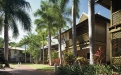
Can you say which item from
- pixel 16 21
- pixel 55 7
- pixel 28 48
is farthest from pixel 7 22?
pixel 28 48

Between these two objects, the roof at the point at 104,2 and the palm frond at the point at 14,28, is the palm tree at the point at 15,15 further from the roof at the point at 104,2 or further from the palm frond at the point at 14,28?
the roof at the point at 104,2

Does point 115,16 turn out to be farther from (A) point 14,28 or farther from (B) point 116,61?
(A) point 14,28

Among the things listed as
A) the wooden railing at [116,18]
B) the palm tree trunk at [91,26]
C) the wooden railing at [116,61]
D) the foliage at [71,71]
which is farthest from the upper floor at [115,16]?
the foliage at [71,71]

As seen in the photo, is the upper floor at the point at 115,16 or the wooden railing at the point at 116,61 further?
the wooden railing at the point at 116,61

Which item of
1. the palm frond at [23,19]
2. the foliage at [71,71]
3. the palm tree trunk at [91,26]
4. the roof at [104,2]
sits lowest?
the foliage at [71,71]

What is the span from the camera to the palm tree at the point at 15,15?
80.3ft

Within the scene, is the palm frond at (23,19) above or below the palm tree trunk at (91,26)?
above

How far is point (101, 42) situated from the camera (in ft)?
87.5

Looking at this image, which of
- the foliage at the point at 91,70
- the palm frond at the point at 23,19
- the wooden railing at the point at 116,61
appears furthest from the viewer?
the palm frond at the point at 23,19

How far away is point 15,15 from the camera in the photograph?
25625 millimetres

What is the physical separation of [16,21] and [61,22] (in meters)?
7.97

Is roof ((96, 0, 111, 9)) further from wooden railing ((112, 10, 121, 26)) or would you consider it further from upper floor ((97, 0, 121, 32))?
wooden railing ((112, 10, 121, 26))

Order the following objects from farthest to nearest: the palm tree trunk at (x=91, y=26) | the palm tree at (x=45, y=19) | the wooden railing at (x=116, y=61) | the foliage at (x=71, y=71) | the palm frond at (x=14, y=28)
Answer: the palm tree at (x=45, y=19), the palm frond at (x=14, y=28), the wooden railing at (x=116, y=61), the palm tree trunk at (x=91, y=26), the foliage at (x=71, y=71)

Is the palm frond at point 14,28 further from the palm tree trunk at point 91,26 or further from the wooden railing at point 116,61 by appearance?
the wooden railing at point 116,61
